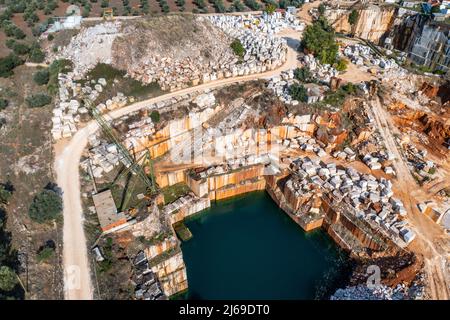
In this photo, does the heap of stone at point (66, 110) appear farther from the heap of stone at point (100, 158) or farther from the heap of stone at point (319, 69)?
the heap of stone at point (319, 69)

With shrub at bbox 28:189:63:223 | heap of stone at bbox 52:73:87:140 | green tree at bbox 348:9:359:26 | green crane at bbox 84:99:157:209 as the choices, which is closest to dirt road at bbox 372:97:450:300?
green tree at bbox 348:9:359:26

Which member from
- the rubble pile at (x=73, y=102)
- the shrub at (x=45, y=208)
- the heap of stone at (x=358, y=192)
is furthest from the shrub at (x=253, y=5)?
the shrub at (x=45, y=208)

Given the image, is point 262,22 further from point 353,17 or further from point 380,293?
point 380,293

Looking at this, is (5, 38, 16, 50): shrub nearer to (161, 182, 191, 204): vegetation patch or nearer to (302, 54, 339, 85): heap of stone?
(161, 182, 191, 204): vegetation patch

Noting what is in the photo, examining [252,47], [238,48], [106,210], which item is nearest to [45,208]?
[106,210]

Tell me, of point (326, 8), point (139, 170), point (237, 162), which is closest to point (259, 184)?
point (237, 162)

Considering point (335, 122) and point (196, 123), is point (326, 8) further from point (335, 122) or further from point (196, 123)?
point (196, 123)
